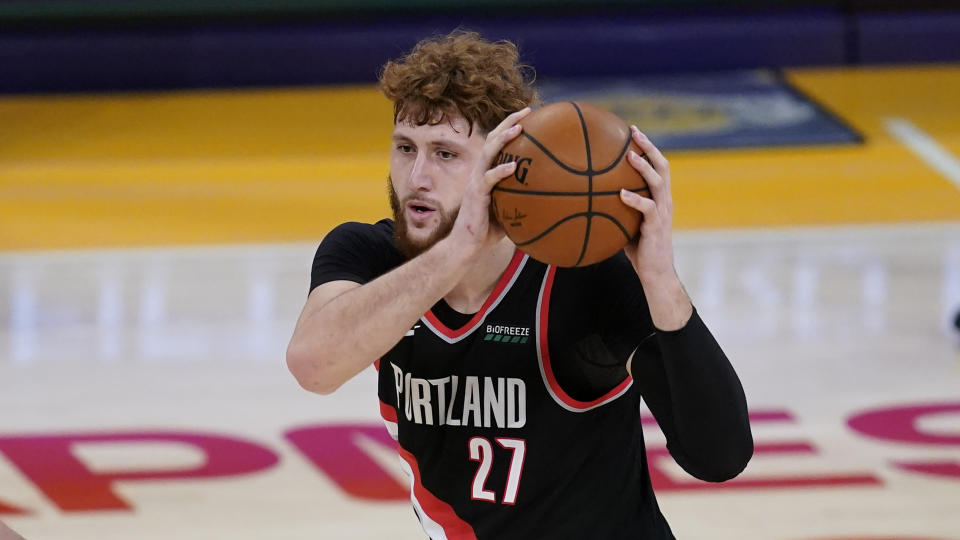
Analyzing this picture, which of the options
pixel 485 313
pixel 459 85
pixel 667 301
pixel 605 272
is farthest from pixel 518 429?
pixel 459 85

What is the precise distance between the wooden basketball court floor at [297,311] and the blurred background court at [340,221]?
2 centimetres

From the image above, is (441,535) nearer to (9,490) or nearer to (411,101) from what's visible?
(411,101)

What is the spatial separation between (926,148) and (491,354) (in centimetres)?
673

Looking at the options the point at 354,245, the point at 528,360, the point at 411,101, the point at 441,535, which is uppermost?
the point at 411,101

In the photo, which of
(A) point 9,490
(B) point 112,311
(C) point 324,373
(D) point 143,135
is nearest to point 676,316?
(C) point 324,373

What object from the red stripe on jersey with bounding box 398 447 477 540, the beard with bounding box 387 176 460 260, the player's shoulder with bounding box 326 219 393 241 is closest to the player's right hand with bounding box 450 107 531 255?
the beard with bounding box 387 176 460 260

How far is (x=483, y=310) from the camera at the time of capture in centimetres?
240

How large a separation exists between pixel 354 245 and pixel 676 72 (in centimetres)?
706

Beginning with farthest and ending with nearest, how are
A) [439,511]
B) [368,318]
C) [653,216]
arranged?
[439,511], [368,318], [653,216]

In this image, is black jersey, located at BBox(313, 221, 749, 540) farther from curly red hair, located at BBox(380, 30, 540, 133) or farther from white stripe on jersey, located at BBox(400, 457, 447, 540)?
curly red hair, located at BBox(380, 30, 540, 133)

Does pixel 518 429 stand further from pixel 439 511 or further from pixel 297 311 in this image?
pixel 297 311

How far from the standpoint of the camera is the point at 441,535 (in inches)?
99.1

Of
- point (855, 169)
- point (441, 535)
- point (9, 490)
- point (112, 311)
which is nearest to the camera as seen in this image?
point (441, 535)

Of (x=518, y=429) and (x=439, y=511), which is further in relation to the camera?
(x=439, y=511)
